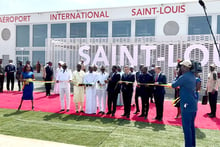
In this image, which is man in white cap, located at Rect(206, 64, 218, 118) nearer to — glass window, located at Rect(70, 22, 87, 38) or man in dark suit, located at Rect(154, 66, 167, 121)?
man in dark suit, located at Rect(154, 66, 167, 121)

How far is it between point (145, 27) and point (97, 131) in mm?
16643

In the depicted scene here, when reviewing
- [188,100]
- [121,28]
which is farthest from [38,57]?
[188,100]

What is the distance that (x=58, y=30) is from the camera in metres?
22.6

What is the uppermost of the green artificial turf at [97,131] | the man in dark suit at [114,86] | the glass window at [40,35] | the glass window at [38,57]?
the glass window at [40,35]

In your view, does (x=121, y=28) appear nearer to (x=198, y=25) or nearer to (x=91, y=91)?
(x=198, y=25)

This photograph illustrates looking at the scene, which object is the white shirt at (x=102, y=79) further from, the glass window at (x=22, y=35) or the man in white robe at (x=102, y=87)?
the glass window at (x=22, y=35)

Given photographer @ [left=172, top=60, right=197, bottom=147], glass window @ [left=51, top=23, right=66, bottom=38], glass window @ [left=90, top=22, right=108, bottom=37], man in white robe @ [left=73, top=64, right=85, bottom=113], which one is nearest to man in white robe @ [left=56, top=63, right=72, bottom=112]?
man in white robe @ [left=73, top=64, right=85, bottom=113]

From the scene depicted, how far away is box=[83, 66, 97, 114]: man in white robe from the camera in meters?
6.93

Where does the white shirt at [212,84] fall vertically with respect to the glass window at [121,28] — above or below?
below

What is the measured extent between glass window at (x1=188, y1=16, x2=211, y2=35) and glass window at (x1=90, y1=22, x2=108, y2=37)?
8593 mm

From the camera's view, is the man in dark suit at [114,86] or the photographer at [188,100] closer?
the photographer at [188,100]

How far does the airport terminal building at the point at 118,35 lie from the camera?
13.1 metres

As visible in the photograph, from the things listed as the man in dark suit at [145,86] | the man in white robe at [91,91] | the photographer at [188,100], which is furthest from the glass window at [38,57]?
the photographer at [188,100]

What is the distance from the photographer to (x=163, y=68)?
13383 millimetres
